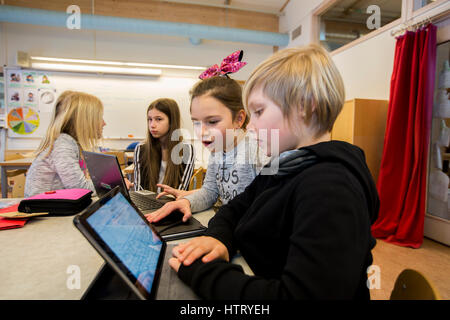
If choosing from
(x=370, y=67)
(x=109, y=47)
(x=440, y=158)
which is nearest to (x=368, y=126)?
(x=440, y=158)

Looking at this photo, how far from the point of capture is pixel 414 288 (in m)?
0.49

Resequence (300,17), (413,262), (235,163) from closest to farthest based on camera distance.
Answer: (235,163) < (413,262) < (300,17)

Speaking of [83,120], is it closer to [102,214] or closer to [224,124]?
[224,124]

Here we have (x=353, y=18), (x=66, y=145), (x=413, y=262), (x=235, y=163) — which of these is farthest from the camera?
(x=353, y=18)

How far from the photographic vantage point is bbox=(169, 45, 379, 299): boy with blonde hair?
1.22 feet

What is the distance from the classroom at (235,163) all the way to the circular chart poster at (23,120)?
0.02m

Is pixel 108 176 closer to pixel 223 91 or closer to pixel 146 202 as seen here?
pixel 146 202

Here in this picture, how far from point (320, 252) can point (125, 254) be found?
30 cm

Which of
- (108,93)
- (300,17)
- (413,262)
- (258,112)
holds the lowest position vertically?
(413,262)

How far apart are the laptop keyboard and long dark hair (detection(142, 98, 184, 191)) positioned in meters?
0.49

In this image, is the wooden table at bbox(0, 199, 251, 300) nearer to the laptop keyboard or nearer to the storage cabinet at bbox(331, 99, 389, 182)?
the laptop keyboard

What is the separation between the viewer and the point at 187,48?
4684 mm

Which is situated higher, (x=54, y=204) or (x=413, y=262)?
(x=54, y=204)

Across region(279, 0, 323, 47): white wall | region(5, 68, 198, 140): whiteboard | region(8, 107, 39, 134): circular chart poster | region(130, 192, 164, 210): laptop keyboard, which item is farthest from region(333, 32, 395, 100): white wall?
region(8, 107, 39, 134): circular chart poster
